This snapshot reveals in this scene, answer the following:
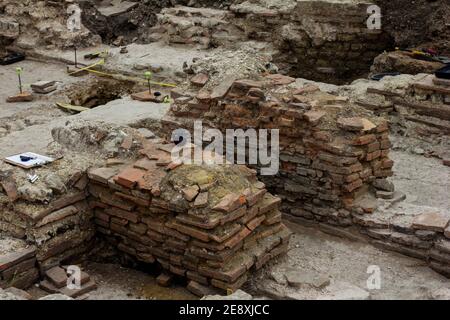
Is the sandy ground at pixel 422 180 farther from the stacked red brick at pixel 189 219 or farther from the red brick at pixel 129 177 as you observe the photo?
the red brick at pixel 129 177

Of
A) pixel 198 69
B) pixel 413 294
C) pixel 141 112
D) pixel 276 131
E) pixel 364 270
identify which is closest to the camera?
pixel 413 294

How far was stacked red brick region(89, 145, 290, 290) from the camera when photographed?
466cm

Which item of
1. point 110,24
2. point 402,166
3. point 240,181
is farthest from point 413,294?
point 110,24

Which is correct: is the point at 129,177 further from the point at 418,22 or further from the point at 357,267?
the point at 418,22

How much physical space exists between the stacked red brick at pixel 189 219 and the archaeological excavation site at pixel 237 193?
1 cm

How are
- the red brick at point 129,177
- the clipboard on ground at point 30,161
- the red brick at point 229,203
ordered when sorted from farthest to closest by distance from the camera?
the clipboard on ground at point 30,161 < the red brick at point 129,177 < the red brick at point 229,203

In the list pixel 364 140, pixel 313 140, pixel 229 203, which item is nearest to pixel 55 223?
pixel 229 203

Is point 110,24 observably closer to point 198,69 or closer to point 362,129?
point 198,69

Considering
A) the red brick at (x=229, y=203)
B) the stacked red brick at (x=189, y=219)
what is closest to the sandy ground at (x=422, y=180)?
the stacked red brick at (x=189, y=219)

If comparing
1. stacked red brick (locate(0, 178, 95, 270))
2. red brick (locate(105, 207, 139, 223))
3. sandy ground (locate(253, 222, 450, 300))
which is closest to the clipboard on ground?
stacked red brick (locate(0, 178, 95, 270))

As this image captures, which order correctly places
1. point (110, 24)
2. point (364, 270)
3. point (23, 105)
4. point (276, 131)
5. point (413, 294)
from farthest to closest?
point (110, 24), point (23, 105), point (276, 131), point (364, 270), point (413, 294)

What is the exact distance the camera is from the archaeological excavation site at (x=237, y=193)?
188 inches

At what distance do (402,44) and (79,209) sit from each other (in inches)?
265

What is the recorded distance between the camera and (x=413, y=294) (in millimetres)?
4770
